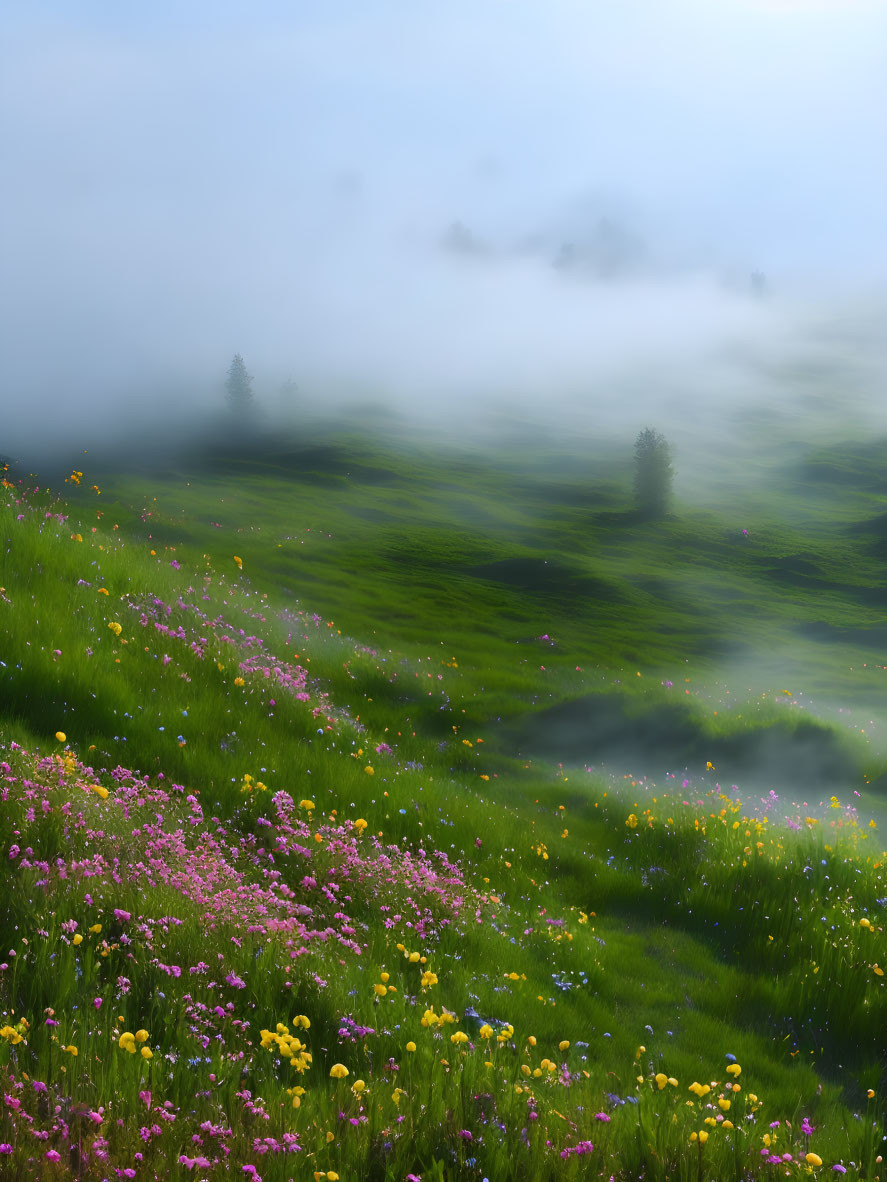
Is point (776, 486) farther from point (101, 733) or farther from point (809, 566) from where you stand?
point (101, 733)

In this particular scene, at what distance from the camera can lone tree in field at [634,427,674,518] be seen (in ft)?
354

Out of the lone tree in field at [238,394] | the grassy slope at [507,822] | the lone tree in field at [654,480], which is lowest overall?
the grassy slope at [507,822]

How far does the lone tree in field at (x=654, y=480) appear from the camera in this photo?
108 m

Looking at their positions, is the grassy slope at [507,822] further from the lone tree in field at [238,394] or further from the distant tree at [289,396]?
the distant tree at [289,396]

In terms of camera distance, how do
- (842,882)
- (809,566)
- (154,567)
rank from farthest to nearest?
1. (809,566)
2. (154,567)
3. (842,882)

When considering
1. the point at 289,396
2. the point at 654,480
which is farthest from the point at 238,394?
the point at 654,480

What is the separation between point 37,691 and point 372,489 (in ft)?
320

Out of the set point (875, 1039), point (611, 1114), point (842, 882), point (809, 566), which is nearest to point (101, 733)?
point (611, 1114)

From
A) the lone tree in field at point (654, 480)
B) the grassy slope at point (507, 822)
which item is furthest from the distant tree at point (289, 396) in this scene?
the grassy slope at point (507, 822)

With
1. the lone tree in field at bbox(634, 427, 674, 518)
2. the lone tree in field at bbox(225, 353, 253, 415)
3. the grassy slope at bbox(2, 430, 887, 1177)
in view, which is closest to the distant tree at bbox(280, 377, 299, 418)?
the lone tree in field at bbox(225, 353, 253, 415)

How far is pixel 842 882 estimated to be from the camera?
10.6m

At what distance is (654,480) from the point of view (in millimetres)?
109000

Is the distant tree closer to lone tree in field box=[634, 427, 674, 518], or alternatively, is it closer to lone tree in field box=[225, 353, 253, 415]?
lone tree in field box=[225, 353, 253, 415]

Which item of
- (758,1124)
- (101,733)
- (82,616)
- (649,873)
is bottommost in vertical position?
(649,873)
